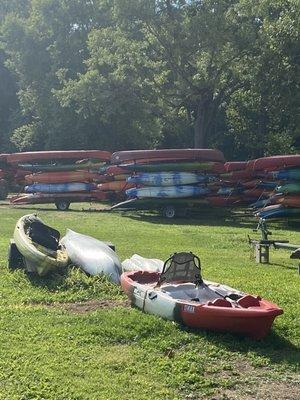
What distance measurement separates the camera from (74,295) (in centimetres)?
934

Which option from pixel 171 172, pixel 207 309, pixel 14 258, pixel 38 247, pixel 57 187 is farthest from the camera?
pixel 57 187

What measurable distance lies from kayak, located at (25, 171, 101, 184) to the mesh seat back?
772 inches

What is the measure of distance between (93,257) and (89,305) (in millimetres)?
1811

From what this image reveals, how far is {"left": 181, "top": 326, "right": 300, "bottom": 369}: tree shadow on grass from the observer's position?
6.72m

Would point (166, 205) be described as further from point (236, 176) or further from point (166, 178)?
point (236, 176)

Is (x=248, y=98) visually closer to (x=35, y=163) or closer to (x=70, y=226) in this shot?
(x=35, y=163)

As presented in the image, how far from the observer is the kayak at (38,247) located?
10250 mm

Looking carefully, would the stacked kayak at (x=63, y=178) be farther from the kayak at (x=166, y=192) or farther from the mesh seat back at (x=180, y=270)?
the mesh seat back at (x=180, y=270)

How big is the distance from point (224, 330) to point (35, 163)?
2324 cm

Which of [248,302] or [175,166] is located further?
[175,166]

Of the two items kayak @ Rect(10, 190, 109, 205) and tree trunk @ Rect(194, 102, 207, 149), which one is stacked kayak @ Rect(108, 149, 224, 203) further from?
tree trunk @ Rect(194, 102, 207, 149)

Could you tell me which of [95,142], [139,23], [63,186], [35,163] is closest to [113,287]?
[63,186]

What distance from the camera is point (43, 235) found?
1210 cm

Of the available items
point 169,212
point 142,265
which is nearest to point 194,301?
point 142,265
